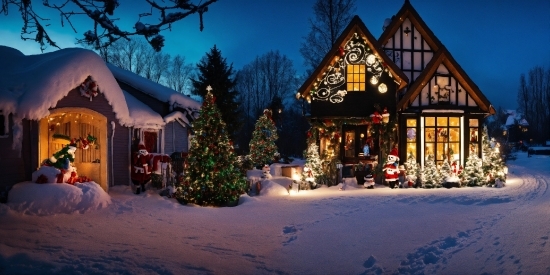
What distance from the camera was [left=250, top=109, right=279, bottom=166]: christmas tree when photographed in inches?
1016

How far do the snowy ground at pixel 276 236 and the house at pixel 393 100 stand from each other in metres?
5.68

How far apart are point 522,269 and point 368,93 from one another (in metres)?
13.4

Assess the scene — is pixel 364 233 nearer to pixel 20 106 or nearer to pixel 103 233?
pixel 103 233

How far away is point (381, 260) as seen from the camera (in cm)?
756

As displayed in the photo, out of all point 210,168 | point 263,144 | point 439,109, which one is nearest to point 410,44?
point 439,109

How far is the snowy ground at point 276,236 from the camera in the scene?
703 centimetres

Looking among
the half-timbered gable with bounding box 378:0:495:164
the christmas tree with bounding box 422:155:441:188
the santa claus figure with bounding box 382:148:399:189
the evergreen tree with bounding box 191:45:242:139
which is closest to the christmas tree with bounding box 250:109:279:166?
the evergreen tree with bounding box 191:45:242:139

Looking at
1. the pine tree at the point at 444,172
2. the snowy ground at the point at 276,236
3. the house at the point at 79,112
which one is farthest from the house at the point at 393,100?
the house at the point at 79,112

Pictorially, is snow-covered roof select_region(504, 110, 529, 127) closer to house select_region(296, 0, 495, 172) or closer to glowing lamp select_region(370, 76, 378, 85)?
house select_region(296, 0, 495, 172)

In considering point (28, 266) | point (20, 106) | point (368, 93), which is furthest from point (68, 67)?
point (368, 93)

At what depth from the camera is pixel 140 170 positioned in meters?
14.8

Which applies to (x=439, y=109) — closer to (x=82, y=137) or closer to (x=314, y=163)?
(x=314, y=163)

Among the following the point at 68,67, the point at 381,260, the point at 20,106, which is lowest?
the point at 381,260

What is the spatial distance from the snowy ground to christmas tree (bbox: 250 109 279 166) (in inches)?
465
